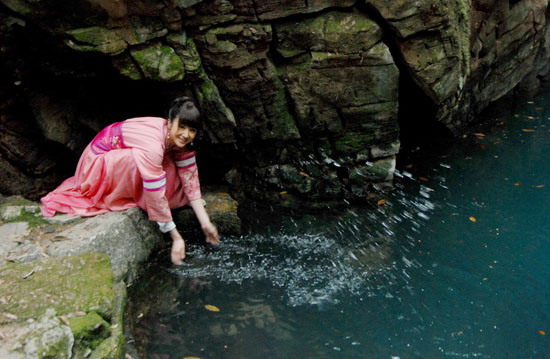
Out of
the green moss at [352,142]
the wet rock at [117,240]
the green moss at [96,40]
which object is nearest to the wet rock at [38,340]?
the wet rock at [117,240]

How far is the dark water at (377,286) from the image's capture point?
3.70 meters

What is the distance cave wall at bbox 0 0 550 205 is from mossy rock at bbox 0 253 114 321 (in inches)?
88.3

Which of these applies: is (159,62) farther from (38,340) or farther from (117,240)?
(38,340)

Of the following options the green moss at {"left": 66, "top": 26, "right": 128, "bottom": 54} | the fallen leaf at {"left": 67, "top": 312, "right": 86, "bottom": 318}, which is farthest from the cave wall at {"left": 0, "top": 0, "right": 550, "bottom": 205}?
the fallen leaf at {"left": 67, "top": 312, "right": 86, "bottom": 318}

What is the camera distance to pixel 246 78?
5.27 m

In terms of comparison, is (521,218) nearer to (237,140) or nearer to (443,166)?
(443,166)

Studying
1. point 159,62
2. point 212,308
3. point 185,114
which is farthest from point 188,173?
point 212,308

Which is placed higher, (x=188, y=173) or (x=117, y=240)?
(x=188, y=173)

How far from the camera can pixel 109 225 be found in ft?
13.6

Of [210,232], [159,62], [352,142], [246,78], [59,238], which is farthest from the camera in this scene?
[352,142]

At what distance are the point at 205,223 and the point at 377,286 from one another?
1.83m

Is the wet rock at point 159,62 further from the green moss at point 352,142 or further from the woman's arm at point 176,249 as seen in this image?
the green moss at point 352,142

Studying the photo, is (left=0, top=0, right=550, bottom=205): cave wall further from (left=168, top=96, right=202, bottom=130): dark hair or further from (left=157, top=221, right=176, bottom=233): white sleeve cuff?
(left=157, top=221, right=176, bottom=233): white sleeve cuff

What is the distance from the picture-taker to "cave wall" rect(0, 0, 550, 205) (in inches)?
185
